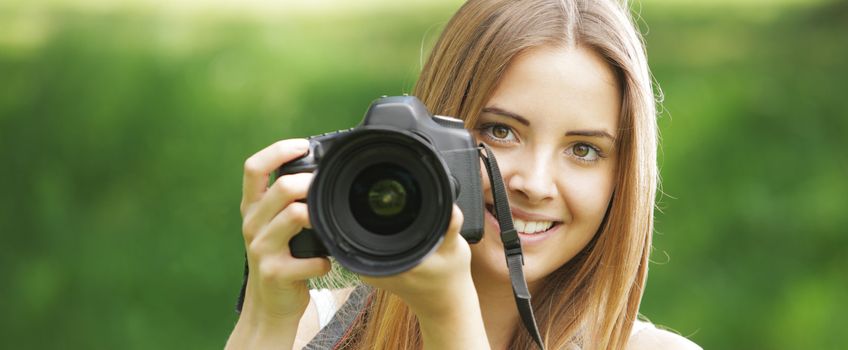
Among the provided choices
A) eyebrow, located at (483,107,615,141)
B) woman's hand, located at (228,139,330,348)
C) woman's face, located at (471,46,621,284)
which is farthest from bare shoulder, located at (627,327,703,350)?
woman's hand, located at (228,139,330,348)

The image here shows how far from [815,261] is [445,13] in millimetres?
1094

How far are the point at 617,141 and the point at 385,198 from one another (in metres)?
0.38

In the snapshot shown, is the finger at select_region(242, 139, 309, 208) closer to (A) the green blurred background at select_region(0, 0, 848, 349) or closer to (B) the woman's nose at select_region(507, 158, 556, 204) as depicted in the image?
(B) the woman's nose at select_region(507, 158, 556, 204)

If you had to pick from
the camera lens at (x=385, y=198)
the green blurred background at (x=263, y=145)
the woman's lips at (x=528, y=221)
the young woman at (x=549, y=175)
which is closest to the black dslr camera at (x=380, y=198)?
the camera lens at (x=385, y=198)

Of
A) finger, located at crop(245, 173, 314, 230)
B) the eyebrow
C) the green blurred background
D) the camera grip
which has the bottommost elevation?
the green blurred background

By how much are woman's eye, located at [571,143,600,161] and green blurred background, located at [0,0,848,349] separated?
51.2 inches

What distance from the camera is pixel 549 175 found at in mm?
1172

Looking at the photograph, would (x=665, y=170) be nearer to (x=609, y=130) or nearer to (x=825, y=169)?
(x=825, y=169)

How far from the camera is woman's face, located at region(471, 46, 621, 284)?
45.7 inches

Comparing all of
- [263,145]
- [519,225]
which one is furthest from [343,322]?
[263,145]

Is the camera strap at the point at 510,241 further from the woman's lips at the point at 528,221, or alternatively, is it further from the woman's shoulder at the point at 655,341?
the woman's shoulder at the point at 655,341

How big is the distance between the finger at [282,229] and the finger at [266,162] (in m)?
0.04

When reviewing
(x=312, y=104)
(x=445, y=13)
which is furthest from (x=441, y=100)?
(x=445, y=13)

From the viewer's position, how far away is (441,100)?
1.24 metres
